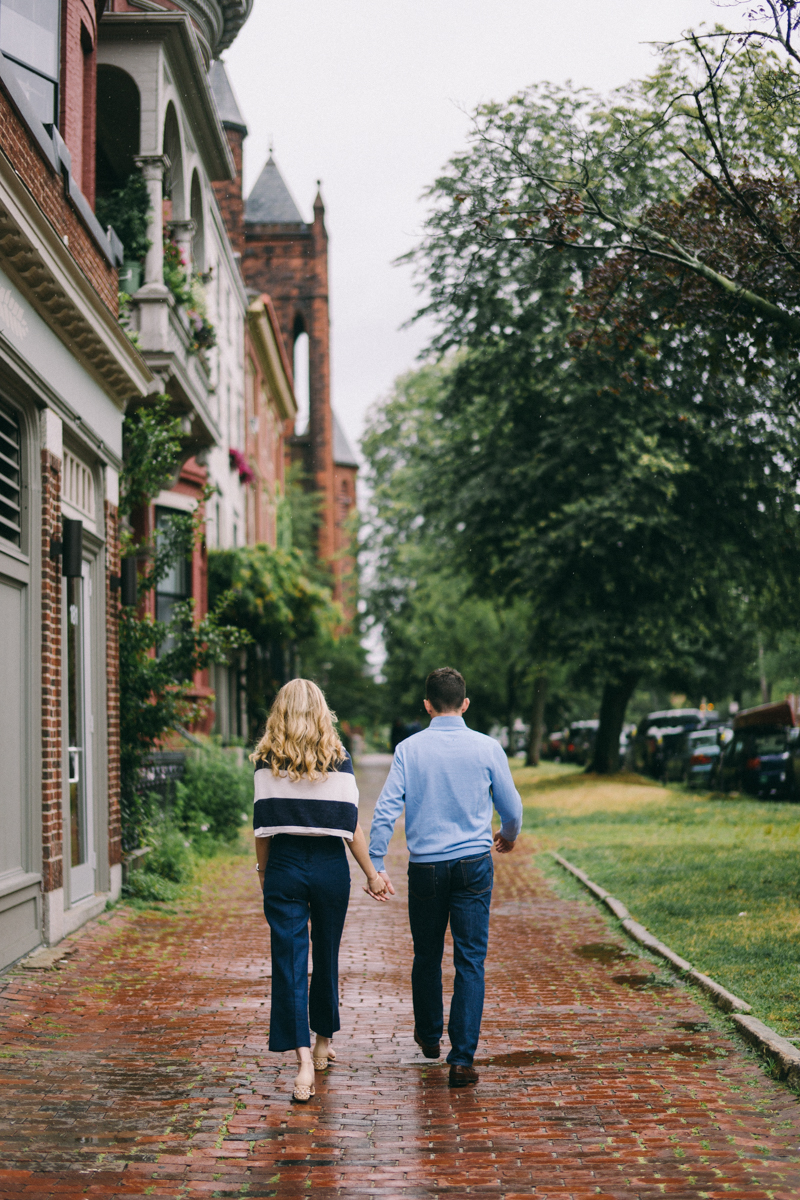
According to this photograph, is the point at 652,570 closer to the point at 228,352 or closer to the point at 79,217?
the point at 228,352

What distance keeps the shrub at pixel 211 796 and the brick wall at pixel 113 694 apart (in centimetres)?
362

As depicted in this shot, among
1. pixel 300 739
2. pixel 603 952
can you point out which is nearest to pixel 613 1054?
pixel 300 739

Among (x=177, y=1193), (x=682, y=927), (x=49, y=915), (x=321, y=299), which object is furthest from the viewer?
(x=321, y=299)

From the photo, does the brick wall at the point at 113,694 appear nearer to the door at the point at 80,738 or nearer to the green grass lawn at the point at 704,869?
the door at the point at 80,738

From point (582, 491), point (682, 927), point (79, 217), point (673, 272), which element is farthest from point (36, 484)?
point (582, 491)

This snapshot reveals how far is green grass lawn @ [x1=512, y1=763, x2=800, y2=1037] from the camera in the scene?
26.9 feet

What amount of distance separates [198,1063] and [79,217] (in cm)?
694

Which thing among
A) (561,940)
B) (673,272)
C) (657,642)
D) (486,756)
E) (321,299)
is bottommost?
(561,940)

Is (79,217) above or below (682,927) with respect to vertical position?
above

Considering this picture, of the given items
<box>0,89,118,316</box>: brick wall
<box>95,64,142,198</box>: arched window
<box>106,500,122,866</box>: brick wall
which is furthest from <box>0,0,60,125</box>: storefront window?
<box>95,64,142,198</box>: arched window

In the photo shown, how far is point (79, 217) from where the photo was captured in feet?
33.7

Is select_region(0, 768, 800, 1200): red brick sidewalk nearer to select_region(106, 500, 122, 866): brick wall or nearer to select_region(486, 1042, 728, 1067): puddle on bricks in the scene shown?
select_region(486, 1042, 728, 1067): puddle on bricks

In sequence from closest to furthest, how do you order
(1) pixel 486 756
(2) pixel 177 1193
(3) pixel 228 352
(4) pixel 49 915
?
(2) pixel 177 1193, (1) pixel 486 756, (4) pixel 49 915, (3) pixel 228 352

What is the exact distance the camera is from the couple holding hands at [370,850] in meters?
5.58
